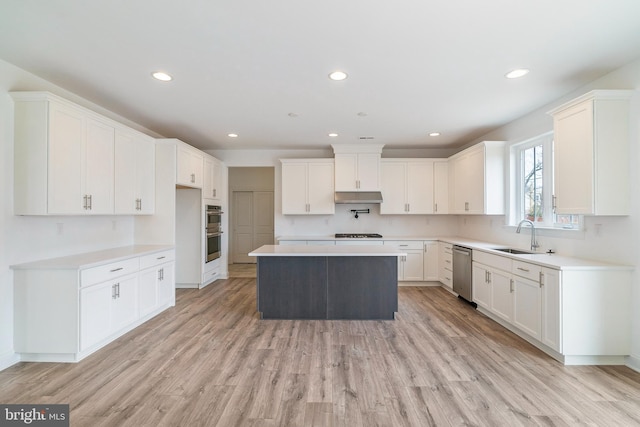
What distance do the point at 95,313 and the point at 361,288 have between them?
288cm

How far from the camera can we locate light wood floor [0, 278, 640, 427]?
1.99m

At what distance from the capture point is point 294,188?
582cm

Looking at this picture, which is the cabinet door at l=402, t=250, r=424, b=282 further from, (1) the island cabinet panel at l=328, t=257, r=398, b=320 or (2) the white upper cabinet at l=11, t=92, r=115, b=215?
(2) the white upper cabinet at l=11, t=92, r=115, b=215

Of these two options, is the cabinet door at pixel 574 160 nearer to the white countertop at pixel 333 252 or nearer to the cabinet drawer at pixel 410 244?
the white countertop at pixel 333 252

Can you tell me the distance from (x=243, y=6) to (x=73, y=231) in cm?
308

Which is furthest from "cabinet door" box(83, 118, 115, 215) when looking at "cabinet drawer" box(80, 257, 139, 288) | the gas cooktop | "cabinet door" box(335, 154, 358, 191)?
the gas cooktop

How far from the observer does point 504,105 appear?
12.0 ft

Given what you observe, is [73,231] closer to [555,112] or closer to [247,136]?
[247,136]

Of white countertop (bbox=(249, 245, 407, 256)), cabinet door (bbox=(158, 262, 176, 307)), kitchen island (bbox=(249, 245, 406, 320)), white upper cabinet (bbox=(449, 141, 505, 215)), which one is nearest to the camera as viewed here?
white countertop (bbox=(249, 245, 407, 256))

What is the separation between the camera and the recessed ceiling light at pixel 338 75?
280 cm

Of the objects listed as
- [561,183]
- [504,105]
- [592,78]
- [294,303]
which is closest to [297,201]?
[294,303]

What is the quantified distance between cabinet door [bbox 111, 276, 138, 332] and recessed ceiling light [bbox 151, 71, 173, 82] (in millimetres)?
2162

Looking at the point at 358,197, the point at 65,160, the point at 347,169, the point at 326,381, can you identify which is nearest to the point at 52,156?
the point at 65,160

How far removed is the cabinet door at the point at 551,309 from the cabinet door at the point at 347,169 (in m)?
3.41
